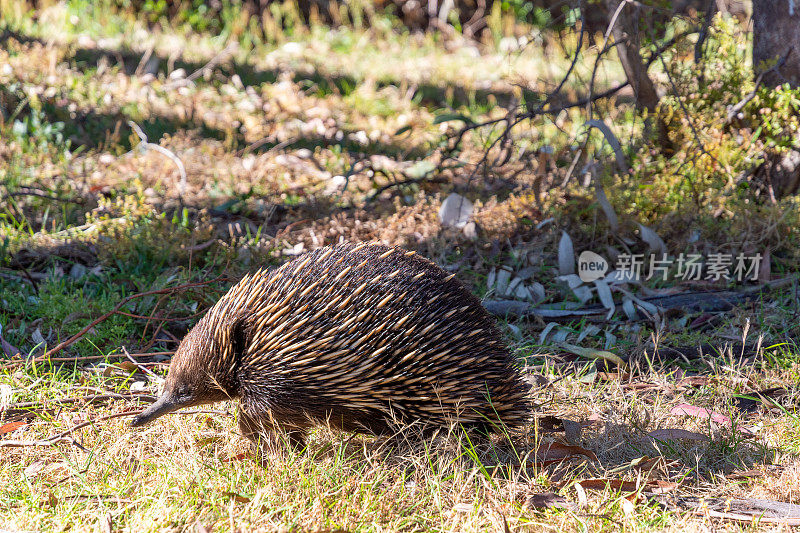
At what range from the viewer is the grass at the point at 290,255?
8.54ft

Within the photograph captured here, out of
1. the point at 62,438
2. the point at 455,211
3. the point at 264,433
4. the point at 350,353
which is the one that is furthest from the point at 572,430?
the point at 455,211

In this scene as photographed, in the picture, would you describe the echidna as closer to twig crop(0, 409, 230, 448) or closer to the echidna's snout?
the echidna's snout

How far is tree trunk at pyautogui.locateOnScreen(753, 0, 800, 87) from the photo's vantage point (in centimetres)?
460

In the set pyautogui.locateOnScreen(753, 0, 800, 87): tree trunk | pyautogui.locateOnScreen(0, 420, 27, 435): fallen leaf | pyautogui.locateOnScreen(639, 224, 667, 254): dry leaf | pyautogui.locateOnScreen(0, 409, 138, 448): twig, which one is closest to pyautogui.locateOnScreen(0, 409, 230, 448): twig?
pyautogui.locateOnScreen(0, 409, 138, 448): twig

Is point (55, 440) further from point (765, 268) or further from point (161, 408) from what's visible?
point (765, 268)

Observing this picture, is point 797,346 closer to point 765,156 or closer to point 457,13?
point 765,156

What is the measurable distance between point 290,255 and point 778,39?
11.0 ft

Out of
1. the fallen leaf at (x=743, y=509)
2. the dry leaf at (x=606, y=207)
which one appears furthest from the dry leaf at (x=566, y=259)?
the fallen leaf at (x=743, y=509)

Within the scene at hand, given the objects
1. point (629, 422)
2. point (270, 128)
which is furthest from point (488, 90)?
point (629, 422)

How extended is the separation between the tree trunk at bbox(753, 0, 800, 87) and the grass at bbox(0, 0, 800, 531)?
269 mm

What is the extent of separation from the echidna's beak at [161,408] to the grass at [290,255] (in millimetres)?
188

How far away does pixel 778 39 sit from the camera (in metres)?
4.67

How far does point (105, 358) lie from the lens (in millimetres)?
3695

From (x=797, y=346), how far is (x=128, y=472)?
323cm
